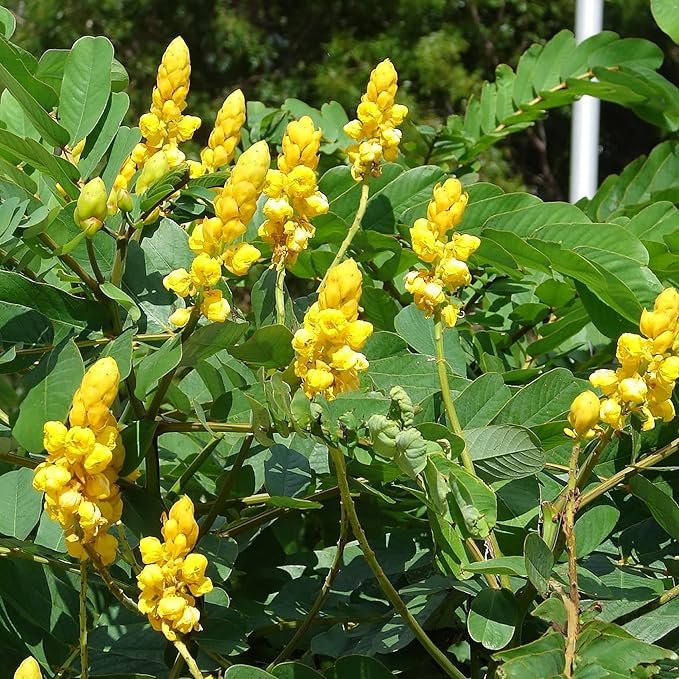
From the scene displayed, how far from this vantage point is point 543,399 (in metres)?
0.76

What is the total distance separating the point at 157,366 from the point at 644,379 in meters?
0.31

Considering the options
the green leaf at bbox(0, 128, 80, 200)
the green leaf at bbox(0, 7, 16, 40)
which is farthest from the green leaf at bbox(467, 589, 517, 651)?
the green leaf at bbox(0, 7, 16, 40)

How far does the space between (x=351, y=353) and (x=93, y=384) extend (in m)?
0.14

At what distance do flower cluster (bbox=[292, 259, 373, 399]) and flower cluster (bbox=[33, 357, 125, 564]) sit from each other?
0.11m

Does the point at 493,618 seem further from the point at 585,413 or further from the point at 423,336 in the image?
the point at 423,336

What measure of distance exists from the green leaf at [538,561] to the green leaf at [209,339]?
0.23 metres

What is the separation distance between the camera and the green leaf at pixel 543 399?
0.75 m

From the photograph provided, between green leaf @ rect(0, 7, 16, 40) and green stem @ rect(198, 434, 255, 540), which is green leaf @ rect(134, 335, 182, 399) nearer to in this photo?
green stem @ rect(198, 434, 255, 540)

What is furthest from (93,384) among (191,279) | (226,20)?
(226,20)

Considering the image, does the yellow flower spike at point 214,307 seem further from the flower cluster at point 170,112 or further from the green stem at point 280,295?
the flower cluster at point 170,112

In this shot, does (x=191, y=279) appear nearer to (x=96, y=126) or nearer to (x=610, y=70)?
(x=96, y=126)

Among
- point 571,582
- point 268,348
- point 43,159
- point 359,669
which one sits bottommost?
point 359,669

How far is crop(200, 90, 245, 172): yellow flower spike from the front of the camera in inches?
28.9

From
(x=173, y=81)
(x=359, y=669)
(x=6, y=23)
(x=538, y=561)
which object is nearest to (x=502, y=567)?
(x=538, y=561)
